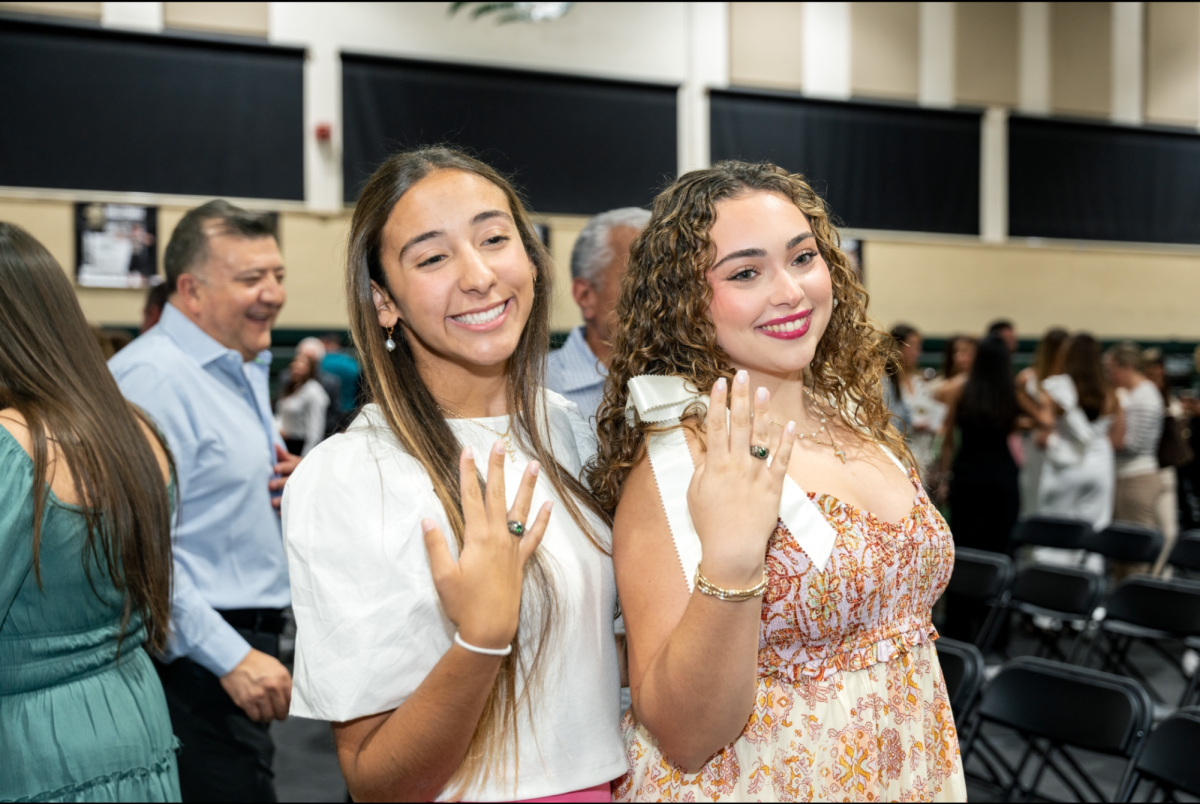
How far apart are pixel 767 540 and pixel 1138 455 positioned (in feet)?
21.2

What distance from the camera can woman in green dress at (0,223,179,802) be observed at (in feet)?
5.76

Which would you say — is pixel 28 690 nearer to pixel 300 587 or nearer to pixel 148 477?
pixel 148 477

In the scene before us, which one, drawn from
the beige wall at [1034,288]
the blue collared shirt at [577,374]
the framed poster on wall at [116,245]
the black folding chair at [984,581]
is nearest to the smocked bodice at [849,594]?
the blue collared shirt at [577,374]

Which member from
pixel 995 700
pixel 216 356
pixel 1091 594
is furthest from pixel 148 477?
pixel 1091 594

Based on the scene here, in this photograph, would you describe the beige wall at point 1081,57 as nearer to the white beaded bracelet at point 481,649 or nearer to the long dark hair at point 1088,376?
the long dark hair at point 1088,376

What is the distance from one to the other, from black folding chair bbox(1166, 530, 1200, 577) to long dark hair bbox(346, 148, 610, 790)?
451 cm

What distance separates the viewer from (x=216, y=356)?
2.72 m

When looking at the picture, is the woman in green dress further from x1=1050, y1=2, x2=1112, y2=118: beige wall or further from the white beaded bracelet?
x1=1050, y1=2, x2=1112, y2=118: beige wall

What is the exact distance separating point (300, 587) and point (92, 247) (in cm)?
848

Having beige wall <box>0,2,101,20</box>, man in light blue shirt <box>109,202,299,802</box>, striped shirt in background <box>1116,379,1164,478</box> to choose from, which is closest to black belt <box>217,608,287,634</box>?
man in light blue shirt <box>109,202,299,802</box>

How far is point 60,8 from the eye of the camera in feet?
27.5

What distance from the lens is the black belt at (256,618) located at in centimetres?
257

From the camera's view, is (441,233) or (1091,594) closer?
(441,233)

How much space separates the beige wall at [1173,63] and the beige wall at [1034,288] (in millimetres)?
1748
